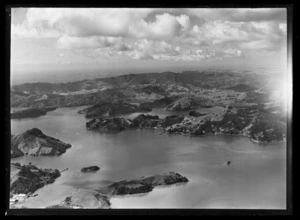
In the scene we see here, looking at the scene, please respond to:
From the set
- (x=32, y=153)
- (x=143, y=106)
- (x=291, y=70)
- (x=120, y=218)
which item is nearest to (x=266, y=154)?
(x=291, y=70)

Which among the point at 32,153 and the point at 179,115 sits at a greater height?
the point at 179,115

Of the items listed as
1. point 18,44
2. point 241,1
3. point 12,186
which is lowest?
point 12,186

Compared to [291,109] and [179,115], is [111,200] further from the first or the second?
[291,109]

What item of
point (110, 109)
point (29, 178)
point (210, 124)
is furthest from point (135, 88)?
point (29, 178)

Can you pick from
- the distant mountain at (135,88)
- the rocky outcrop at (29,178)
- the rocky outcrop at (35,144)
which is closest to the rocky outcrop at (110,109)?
the distant mountain at (135,88)

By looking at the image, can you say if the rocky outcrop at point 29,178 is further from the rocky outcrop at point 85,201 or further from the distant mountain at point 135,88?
the distant mountain at point 135,88

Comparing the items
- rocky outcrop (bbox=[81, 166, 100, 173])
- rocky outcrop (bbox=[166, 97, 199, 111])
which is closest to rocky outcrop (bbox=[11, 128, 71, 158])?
rocky outcrop (bbox=[81, 166, 100, 173])

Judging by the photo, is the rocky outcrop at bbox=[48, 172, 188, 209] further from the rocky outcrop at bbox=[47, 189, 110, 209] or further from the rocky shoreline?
the rocky shoreline

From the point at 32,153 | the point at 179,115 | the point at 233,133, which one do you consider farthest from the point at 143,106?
the point at 32,153
